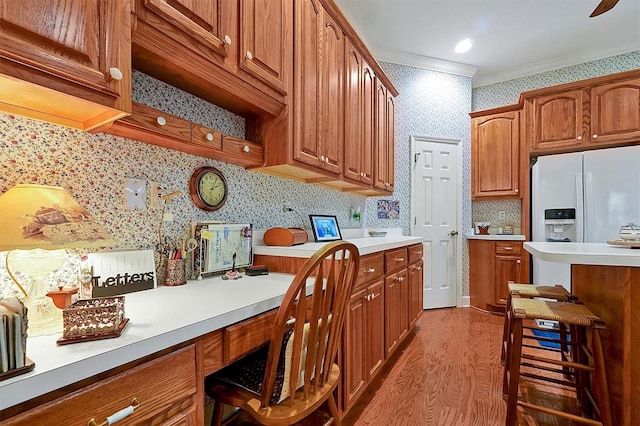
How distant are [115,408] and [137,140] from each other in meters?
0.99

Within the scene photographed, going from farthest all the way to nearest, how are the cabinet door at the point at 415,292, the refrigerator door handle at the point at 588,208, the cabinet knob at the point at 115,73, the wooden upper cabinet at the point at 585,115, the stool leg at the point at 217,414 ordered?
1. the wooden upper cabinet at the point at 585,115
2. the refrigerator door handle at the point at 588,208
3. the cabinet door at the point at 415,292
4. the stool leg at the point at 217,414
5. the cabinet knob at the point at 115,73

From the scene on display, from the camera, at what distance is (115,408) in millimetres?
620

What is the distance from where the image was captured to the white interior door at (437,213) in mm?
3631

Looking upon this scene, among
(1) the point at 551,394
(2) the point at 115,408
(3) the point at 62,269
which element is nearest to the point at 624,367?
(1) the point at 551,394

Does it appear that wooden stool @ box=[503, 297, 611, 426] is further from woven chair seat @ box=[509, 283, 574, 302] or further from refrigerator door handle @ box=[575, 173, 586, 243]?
refrigerator door handle @ box=[575, 173, 586, 243]

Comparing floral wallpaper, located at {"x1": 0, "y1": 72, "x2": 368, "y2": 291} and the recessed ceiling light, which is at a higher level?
the recessed ceiling light

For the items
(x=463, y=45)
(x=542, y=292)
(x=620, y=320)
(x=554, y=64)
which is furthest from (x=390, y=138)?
(x=554, y=64)

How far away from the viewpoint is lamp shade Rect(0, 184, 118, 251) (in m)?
0.72

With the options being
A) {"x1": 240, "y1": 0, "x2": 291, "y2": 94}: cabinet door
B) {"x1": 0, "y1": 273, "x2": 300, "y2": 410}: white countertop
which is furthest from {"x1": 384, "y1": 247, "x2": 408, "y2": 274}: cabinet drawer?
{"x1": 240, "y1": 0, "x2": 291, "y2": 94}: cabinet door

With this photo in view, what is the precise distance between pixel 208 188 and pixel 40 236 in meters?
0.79

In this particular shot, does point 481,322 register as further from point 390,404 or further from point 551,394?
point 390,404

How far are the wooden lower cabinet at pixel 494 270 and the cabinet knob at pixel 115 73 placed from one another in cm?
A: 382

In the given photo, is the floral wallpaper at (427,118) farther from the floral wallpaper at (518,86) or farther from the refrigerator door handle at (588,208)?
the refrigerator door handle at (588,208)

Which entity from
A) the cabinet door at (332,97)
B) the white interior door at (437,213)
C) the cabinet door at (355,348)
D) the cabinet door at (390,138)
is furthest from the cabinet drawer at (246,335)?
the white interior door at (437,213)
